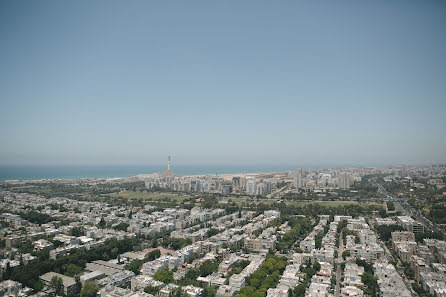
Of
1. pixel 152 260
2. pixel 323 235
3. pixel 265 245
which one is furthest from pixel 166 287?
pixel 323 235

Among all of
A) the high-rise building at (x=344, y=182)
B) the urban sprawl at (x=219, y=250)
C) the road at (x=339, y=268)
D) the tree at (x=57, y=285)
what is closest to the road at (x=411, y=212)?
the urban sprawl at (x=219, y=250)

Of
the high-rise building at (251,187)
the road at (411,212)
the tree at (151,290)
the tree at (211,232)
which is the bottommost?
the tree at (151,290)

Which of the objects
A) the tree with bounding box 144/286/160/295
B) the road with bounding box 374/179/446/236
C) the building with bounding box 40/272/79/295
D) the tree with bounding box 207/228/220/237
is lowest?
the building with bounding box 40/272/79/295

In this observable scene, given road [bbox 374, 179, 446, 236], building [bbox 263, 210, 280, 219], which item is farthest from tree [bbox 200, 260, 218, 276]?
road [bbox 374, 179, 446, 236]

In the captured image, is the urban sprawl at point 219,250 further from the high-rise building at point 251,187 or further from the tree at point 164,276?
the high-rise building at point 251,187

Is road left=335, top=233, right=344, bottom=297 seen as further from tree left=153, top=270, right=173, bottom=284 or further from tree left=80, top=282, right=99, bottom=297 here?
tree left=80, top=282, right=99, bottom=297

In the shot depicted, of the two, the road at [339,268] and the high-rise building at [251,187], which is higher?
the high-rise building at [251,187]

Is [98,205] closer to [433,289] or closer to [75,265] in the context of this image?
[75,265]
